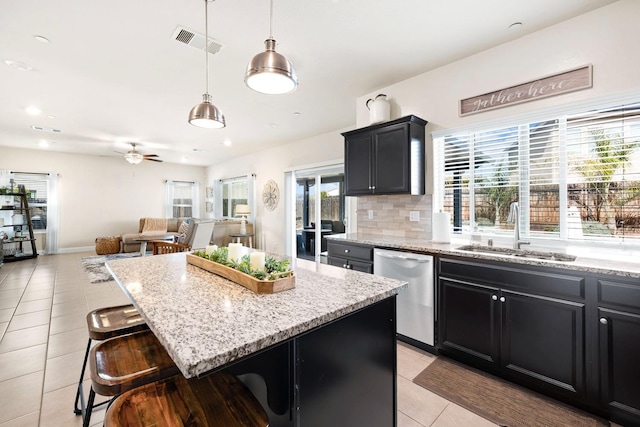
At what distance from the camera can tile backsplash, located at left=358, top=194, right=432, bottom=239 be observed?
318 centimetres

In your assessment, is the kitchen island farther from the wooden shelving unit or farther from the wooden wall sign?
the wooden shelving unit

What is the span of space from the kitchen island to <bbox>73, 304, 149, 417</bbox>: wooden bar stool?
0.24m

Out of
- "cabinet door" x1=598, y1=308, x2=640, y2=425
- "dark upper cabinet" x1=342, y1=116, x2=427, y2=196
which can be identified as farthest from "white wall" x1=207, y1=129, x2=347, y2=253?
"cabinet door" x1=598, y1=308, x2=640, y2=425

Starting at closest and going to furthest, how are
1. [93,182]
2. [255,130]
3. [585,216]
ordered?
[585,216] < [255,130] < [93,182]

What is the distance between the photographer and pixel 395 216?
3.44m

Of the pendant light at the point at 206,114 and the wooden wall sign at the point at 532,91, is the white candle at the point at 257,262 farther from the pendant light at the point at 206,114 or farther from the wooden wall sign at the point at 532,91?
the wooden wall sign at the point at 532,91

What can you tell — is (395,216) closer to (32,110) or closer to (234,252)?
(234,252)

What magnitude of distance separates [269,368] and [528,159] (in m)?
2.83

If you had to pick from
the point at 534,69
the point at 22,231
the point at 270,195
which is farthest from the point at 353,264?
the point at 22,231

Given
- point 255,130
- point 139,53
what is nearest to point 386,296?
point 139,53

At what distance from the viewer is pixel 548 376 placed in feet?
6.33

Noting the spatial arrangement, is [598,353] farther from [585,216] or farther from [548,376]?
[585,216]

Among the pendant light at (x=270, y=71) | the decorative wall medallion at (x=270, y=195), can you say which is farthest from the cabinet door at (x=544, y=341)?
the decorative wall medallion at (x=270, y=195)

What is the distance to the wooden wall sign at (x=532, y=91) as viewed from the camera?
2.24 metres
